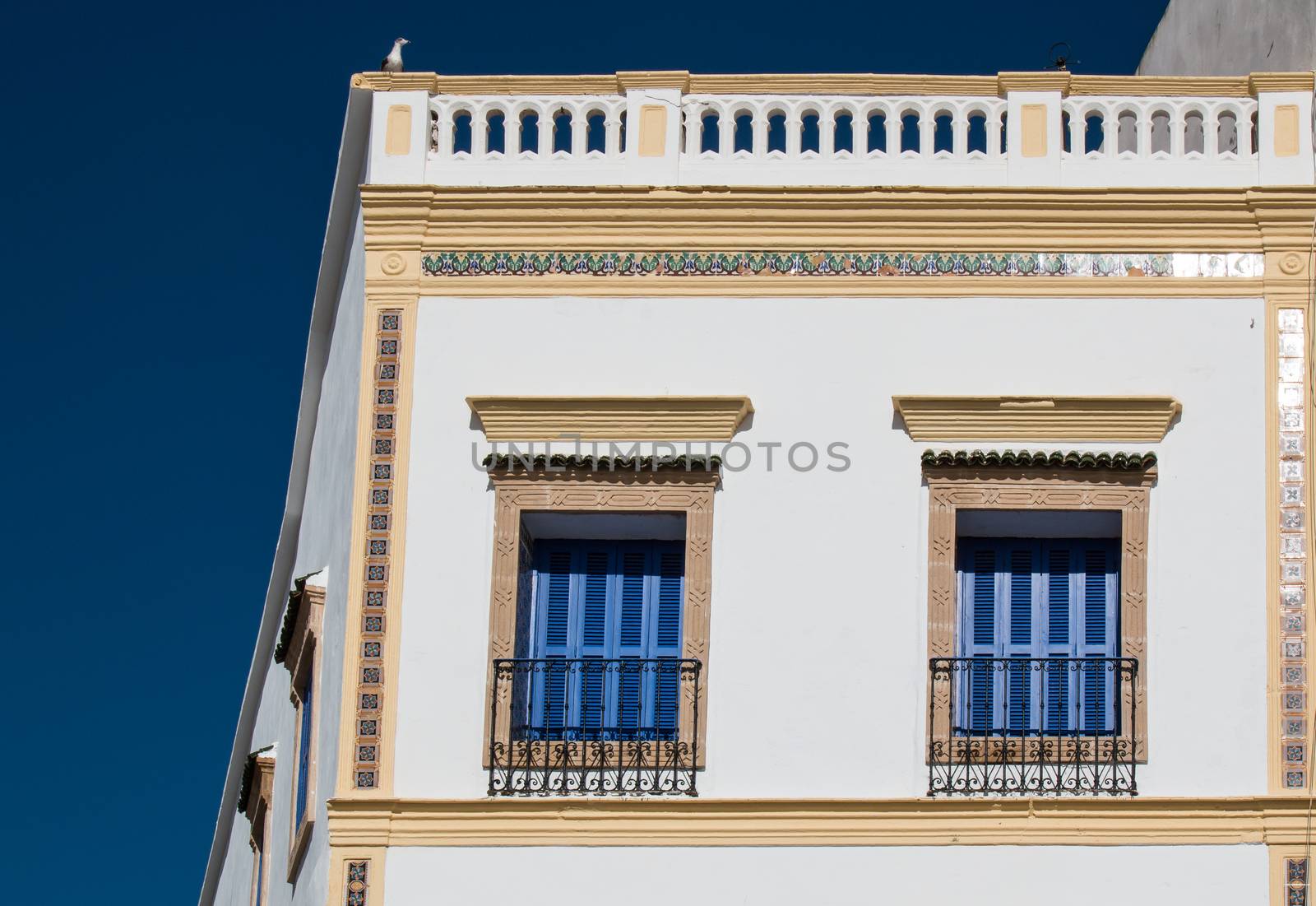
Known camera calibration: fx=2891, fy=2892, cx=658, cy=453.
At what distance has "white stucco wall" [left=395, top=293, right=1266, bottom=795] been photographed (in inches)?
583

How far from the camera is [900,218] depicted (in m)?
15.7

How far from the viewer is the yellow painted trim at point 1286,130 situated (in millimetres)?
15898

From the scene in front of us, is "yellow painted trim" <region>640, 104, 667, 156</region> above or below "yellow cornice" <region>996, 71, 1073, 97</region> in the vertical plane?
below

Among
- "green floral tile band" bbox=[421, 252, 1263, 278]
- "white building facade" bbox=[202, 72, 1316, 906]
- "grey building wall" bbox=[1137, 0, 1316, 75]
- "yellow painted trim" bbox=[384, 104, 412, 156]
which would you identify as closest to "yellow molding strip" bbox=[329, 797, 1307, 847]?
"white building facade" bbox=[202, 72, 1316, 906]

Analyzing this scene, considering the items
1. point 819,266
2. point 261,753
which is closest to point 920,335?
point 819,266

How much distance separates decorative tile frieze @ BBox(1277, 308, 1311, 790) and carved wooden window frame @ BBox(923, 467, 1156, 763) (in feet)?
2.33

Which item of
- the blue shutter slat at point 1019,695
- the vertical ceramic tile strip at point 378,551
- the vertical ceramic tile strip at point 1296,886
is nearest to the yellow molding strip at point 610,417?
the vertical ceramic tile strip at point 378,551

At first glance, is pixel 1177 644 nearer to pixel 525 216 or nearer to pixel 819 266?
pixel 819 266

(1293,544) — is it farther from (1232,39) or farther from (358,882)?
(358,882)

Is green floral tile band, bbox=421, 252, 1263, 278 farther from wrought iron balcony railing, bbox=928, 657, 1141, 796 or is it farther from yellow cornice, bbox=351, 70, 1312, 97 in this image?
wrought iron balcony railing, bbox=928, 657, 1141, 796

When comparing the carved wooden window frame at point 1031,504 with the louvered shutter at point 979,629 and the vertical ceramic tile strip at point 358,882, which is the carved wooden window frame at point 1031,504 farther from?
the vertical ceramic tile strip at point 358,882

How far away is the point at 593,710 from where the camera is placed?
49.5 ft

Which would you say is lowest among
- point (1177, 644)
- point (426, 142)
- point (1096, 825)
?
point (1096, 825)

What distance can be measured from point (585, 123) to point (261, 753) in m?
5.28
